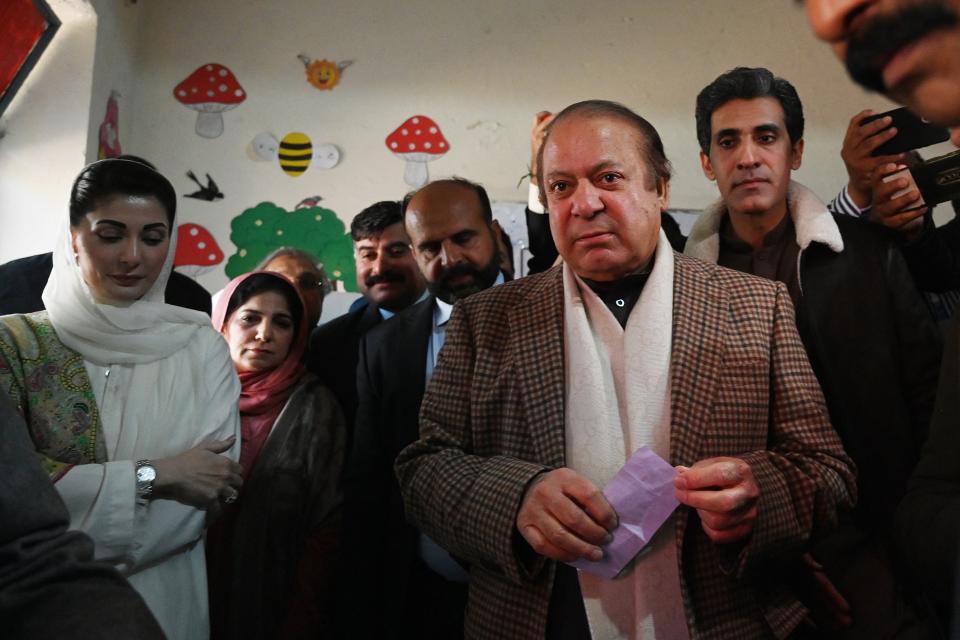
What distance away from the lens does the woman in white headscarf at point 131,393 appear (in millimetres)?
1519

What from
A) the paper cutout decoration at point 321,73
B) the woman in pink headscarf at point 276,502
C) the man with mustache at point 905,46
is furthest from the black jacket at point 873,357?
the paper cutout decoration at point 321,73

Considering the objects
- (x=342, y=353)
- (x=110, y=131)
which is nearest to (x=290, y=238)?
(x=110, y=131)

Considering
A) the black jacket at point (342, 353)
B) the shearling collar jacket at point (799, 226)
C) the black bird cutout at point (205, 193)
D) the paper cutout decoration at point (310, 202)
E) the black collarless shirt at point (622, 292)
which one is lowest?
the black jacket at point (342, 353)

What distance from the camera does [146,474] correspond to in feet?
5.03

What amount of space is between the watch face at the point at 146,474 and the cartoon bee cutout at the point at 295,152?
99.1 inches

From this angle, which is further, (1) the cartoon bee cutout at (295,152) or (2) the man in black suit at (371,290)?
(1) the cartoon bee cutout at (295,152)

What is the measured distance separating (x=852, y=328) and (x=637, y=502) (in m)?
0.80

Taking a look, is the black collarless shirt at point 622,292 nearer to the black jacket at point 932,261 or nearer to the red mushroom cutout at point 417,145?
the black jacket at point 932,261

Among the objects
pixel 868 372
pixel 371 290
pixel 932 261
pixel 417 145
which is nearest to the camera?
pixel 868 372

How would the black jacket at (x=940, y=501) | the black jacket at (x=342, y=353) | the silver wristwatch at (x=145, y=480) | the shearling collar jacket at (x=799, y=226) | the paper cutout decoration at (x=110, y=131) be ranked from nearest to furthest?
the black jacket at (x=940, y=501) → the silver wristwatch at (x=145, y=480) → the shearling collar jacket at (x=799, y=226) → the black jacket at (x=342, y=353) → the paper cutout decoration at (x=110, y=131)

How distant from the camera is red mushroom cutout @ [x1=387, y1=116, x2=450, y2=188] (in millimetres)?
3910

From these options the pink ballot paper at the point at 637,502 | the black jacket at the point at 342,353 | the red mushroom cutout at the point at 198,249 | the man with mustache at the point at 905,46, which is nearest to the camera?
the man with mustache at the point at 905,46

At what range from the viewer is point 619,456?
1.36 meters

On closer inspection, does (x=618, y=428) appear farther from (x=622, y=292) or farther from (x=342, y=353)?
(x=342, y=353)
